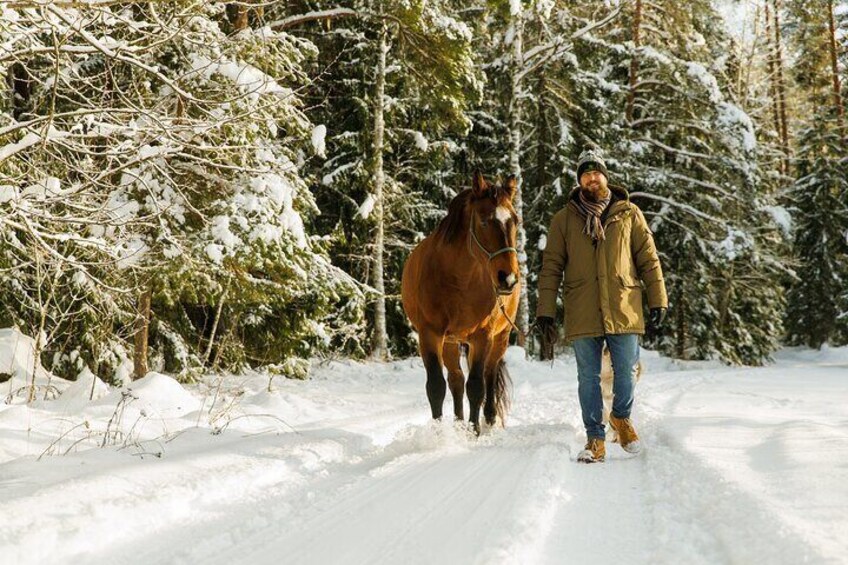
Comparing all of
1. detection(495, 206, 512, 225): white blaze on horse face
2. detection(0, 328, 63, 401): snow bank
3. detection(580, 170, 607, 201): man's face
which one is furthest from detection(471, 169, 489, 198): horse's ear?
detection(0, 328, 63, 401): snow bank

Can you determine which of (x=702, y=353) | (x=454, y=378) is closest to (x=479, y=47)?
(x=702, y=353)

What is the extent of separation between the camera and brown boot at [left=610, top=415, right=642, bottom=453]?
497 centimetres

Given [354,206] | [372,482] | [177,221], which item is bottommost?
[372,482]

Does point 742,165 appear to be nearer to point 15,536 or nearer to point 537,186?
point 537,186

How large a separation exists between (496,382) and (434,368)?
0.90 m

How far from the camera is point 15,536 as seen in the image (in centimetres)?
283

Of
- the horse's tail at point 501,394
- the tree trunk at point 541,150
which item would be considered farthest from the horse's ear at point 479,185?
the tree trunk at point 541,150

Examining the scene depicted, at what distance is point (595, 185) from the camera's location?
206 inches

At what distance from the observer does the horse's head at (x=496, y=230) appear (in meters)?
5.21

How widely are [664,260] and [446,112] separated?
9.26 meters

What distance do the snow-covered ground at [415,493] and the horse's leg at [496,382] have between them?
0.36 meters

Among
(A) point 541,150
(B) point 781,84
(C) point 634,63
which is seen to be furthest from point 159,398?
(B) point 781,84

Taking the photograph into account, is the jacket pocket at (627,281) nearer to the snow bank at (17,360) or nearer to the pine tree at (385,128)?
the snow bank at (17,360)

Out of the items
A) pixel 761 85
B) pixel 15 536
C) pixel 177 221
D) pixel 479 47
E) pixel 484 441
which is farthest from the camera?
pixel 761 85
